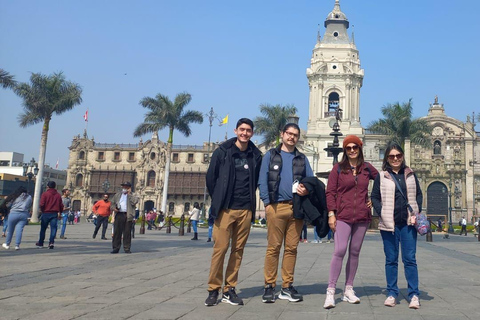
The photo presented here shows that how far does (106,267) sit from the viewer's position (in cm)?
767

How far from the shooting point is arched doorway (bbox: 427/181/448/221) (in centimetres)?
5423

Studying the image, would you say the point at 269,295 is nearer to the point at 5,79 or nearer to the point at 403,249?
the point at 403,249

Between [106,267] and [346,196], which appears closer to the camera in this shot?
[346,196]

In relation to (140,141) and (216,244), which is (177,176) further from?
(216,244)

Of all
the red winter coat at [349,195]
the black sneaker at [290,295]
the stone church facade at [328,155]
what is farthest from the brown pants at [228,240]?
the stone church facade at [328,155]

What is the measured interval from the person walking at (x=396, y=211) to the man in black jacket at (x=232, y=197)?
4.59 ft

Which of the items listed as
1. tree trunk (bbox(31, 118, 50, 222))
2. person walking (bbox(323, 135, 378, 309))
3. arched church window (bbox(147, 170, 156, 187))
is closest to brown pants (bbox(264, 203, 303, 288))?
person walking (bbox(323, 135, 378, 309))

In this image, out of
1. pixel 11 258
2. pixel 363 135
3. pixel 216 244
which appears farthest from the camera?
pixel 363 135

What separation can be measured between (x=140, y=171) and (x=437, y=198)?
37.6m

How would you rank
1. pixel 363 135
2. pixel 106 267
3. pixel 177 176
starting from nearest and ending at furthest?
pixel 106 267 → pixel 363 135 → pixel 177 176

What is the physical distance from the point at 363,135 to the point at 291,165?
55.1 meters


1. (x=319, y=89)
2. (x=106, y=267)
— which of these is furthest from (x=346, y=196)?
(x=319, y=89)

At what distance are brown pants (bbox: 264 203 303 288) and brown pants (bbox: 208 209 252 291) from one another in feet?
0.87

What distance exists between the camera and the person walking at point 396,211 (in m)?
5.06
